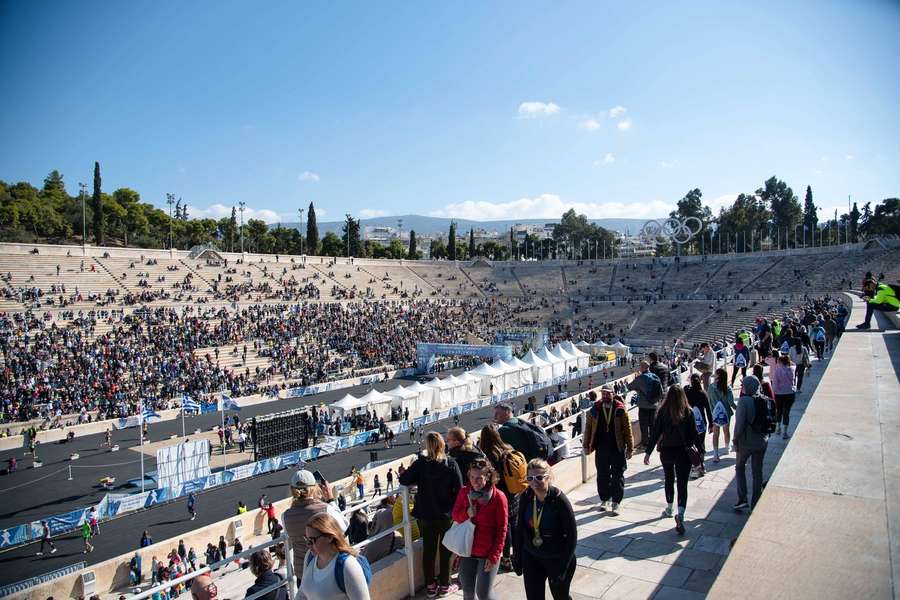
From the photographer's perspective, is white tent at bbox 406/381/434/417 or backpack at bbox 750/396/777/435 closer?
backpack at bbox 750/396/777/435

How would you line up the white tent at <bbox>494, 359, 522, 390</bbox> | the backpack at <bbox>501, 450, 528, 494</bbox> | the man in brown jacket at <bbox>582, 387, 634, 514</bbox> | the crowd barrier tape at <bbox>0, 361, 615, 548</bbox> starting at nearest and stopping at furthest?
the backpack at <bbox>501, 450, 528, 494</bbox> < the man in brown jacket at <bbox>582, 387, 634, 514</bbox> < the crowd barrier tape at <bbox>0, 361, 615, 548</bbox> < the white tent at <bbox>494, 359, 522, 390</bbox>

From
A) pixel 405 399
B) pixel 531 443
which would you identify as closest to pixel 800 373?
pixel 531 443

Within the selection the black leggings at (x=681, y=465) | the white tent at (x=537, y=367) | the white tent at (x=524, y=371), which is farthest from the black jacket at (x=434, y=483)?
the white tent at (x=537, y=367)

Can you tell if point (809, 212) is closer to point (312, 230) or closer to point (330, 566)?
point (312, 230)

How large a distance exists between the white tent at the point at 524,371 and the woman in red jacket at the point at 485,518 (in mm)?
28837

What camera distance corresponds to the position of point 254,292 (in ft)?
165

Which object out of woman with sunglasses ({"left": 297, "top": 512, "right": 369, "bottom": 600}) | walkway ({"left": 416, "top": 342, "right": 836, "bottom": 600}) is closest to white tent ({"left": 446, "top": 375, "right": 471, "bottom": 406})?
walkway ({"left": 416, "top": 342, "right": 836, "bottom": 600})

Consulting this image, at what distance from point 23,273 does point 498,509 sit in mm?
47087

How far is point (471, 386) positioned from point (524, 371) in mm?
4218

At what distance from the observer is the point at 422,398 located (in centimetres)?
2789

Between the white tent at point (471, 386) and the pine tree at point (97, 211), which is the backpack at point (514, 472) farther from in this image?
the pine tree at point (97, 211)

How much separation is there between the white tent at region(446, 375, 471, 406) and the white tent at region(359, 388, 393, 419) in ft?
12.6

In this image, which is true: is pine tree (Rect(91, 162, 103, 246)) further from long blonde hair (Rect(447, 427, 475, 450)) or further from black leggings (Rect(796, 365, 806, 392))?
long blonde hair (Rect(447, 427, 475, 450))

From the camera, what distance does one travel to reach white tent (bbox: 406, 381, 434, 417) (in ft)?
90.6
